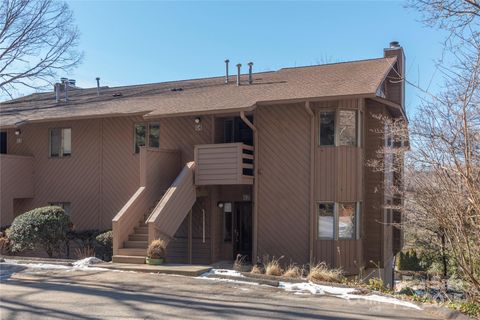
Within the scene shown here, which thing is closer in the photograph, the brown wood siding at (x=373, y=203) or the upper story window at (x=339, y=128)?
the upper story window at (x=339, y=128)

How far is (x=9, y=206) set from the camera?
19.1 m

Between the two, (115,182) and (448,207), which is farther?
(115,182)

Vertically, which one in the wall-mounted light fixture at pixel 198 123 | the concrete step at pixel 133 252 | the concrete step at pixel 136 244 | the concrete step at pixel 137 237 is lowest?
the concrete step at pixel 133 252

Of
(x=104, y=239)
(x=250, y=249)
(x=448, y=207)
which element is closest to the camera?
(x=448, y=207)

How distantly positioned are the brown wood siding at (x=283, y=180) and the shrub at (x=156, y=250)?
392 centimetres

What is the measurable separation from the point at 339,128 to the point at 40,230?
31.5 feet

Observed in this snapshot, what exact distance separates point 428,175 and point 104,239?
9.53 metres

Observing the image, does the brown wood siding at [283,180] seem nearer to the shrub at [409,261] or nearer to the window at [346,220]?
the window at [346,220]

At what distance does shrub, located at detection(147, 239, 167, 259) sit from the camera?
1302cm

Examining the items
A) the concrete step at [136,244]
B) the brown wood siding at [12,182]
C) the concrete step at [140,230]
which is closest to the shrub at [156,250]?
the concrete step at [136,244]

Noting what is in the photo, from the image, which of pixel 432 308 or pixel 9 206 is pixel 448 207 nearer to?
pixel 432 308

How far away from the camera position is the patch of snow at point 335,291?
9438mm

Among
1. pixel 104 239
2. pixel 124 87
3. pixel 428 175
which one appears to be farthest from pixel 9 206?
pixel 428 175

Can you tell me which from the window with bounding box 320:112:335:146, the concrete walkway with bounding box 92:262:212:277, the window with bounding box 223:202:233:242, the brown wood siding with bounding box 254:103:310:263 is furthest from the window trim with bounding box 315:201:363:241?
the concrete walkway with bounding box 92:262:212:277
